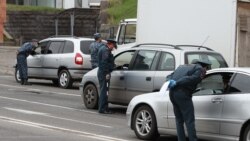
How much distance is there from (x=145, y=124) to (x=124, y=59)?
3950 millimetres

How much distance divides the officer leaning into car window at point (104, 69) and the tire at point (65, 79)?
6867mm

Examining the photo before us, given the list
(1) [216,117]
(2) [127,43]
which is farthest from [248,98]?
(2) [127,43]

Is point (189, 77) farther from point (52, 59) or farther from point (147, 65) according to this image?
point (52, 59)

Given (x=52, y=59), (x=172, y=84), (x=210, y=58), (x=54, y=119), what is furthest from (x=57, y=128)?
(x=52, y=59)

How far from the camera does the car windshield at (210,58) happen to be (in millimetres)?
13993

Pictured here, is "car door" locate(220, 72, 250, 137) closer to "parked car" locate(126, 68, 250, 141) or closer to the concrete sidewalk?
"parked car" locate(126, 68, 250, 141)

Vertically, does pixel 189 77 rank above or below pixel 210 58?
below

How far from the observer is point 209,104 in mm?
10586

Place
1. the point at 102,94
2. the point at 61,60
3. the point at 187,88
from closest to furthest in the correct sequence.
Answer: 1. the point at 187,88
2. the point at 102,94
3. the point at 61,60

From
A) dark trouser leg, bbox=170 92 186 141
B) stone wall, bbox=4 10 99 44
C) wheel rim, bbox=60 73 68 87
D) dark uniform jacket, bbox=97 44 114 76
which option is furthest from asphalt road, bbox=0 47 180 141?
stone wall, bbox=4 10 99 44

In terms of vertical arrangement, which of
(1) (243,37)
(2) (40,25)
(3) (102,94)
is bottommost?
(3) (102,94)

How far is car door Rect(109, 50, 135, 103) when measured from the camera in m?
15.0

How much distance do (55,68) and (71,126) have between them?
970cm

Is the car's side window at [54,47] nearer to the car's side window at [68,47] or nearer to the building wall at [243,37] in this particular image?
the car's side window at [68,47]
